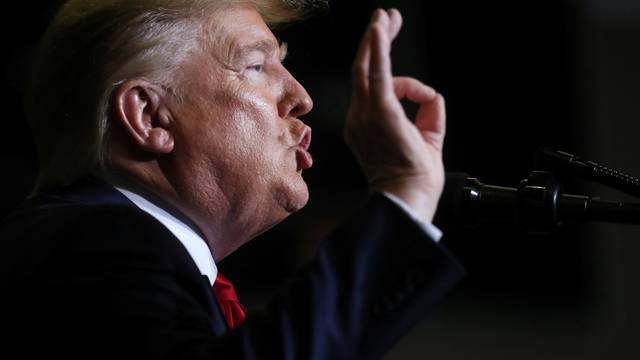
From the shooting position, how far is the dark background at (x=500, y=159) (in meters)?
3.78

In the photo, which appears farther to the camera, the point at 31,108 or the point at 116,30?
the point at 31,108

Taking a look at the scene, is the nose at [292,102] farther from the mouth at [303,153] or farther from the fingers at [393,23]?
the fingers at [393,23]

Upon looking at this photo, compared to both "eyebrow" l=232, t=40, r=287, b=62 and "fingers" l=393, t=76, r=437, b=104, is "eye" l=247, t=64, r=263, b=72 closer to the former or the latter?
"eyebrow" l=232, t=40, r=287, b=62

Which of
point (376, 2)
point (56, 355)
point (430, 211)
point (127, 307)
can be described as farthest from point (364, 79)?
point (376, 2)

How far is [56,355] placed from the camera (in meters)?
1.22

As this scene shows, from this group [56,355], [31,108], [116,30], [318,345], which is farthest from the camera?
[31,108]

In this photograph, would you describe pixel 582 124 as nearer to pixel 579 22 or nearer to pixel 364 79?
pixel 579 22

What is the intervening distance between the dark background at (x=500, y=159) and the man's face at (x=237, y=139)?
6.48 feet

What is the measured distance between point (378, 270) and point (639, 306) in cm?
314

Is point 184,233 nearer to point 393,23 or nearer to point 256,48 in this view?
point 256,48

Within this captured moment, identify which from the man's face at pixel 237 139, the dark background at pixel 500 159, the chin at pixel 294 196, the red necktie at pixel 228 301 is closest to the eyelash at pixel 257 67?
the man's face at pixel 237 139

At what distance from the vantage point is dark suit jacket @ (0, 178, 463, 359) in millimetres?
1112

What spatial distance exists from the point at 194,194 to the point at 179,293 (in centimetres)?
37

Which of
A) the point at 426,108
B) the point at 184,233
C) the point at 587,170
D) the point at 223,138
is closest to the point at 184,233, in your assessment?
the point at 184,233
